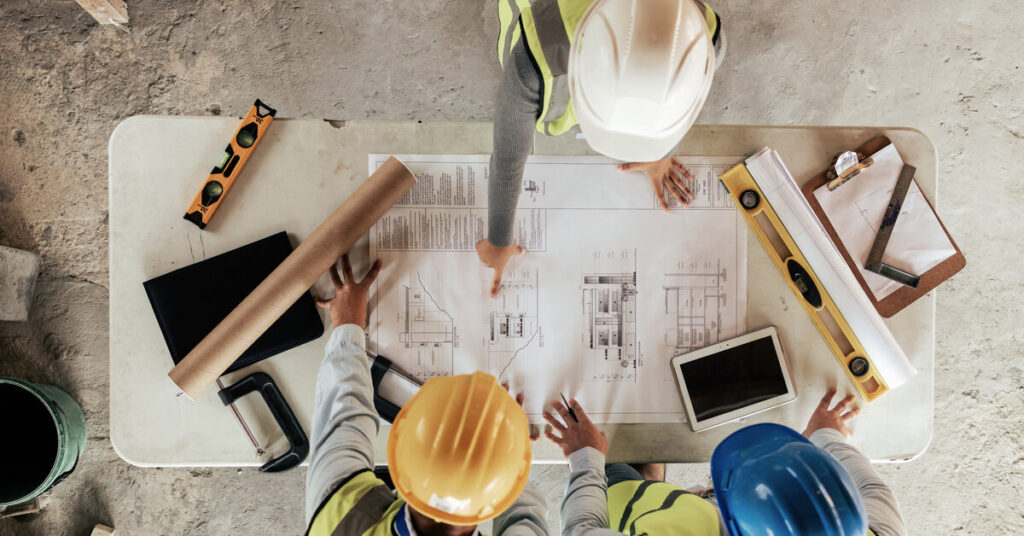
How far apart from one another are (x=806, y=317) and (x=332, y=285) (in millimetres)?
1064

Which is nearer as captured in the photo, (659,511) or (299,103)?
(659,511)

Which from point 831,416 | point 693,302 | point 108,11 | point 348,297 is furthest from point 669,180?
point 108,11

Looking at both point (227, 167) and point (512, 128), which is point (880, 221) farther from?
point (227, 167)

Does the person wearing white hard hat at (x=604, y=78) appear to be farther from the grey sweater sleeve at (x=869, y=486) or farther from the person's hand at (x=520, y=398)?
the grey sweater sleeve at (x=869, y=486)

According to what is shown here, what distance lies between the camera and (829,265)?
1165mm

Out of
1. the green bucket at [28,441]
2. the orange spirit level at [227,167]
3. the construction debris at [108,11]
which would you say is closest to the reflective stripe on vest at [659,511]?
the orange spirit level at [227,167]

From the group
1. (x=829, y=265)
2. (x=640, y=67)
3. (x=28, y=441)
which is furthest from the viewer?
(x=28, y=441)

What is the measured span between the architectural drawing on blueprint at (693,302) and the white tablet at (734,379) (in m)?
0.04

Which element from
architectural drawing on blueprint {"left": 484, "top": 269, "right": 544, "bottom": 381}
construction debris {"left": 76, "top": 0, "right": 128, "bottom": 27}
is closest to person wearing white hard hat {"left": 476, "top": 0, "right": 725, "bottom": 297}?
architectural drawing on blueprint {"left": 484, "top": 269, "right": 544, "bottom": 381}

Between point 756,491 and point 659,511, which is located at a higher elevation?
point 756,491

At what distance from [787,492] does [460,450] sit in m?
0.59

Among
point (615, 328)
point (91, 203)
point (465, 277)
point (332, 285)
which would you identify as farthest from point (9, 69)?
point (615, 328)

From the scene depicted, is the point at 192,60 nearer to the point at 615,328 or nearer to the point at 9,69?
the point at 9,69

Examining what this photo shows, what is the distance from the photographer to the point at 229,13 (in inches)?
74.1
